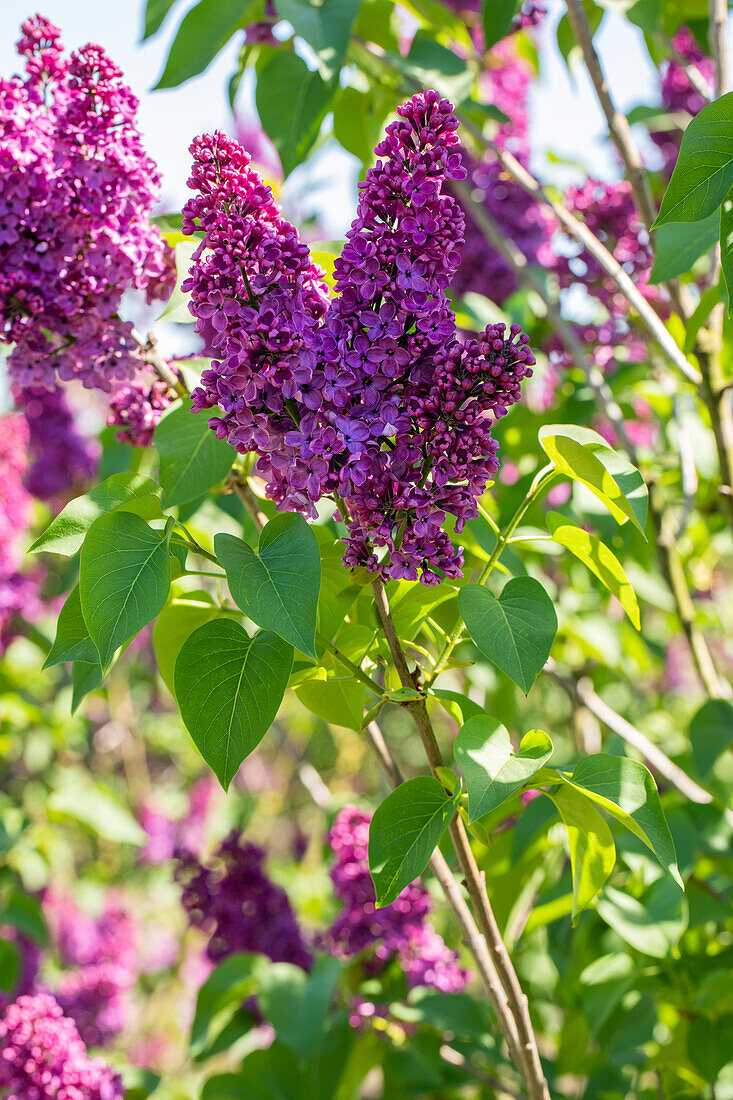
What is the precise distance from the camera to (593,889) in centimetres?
70

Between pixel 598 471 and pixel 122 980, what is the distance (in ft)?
7.70

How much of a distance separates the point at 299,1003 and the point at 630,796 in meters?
0.78

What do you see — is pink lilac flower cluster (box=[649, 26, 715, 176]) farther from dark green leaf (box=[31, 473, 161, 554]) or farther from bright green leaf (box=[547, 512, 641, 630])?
dark green leaf (box=[31, 473, 161, 554])

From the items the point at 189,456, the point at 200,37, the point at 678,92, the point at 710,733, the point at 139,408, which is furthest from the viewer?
the point at 678,92

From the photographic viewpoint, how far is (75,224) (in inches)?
36.9

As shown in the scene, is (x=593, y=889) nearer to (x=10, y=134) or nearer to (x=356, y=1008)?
(x=356, y=1008)

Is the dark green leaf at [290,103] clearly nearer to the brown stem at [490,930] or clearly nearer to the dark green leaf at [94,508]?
the dark green leaf at [94,508]

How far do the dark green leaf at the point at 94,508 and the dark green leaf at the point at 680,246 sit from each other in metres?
0.69

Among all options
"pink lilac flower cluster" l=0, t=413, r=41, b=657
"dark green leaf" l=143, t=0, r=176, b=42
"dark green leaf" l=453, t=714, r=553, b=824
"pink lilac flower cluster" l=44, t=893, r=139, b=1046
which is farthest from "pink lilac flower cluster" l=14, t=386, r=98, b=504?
"dark green leaf" l=453, t=714, r=553, b=824

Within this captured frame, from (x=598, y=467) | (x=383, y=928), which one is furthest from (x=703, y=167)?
(x=383, y=928)

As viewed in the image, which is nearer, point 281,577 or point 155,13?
point 281,577

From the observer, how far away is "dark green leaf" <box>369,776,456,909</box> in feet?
2.14

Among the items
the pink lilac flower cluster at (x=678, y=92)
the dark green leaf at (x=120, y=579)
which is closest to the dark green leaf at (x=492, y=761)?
the dark green leaf at (x=120, y=579)

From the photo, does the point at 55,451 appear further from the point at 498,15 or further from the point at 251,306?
the point at 251,306
